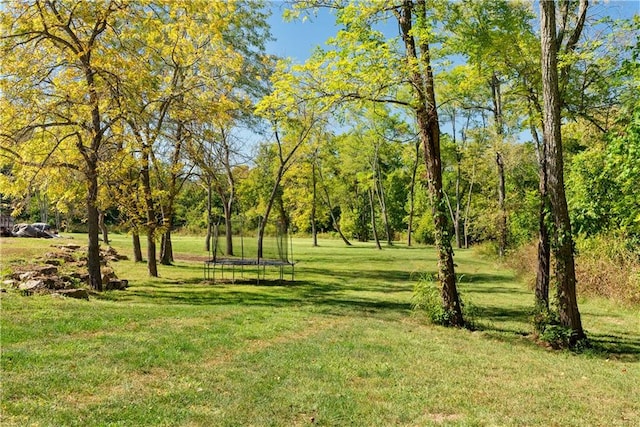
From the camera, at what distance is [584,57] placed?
923cm

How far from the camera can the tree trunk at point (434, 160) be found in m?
8.79

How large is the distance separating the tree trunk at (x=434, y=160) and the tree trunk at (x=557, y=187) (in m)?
1.88

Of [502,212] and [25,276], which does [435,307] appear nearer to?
[25,276]

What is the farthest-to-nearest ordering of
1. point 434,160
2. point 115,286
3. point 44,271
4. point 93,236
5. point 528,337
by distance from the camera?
1. point 115,286
2. point 93,236
3. point 44,271
4. point 434,160
5. point 528,337

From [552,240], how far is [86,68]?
9.97 m

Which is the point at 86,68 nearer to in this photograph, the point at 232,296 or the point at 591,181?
the point at 232,296

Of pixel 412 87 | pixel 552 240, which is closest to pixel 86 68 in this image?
pixel 412 87

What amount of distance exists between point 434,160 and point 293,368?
509cm

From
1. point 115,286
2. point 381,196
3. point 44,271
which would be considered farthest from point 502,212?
point 381,196

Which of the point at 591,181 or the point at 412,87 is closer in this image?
the point at 412,87

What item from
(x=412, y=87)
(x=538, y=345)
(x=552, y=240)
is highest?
(x=412, y=87)

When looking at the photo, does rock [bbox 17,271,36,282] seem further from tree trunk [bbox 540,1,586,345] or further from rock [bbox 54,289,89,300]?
tree trunk [bbox 540,1,586,345]

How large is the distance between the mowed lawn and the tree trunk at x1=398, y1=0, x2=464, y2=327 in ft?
2.03

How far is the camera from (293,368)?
533 centimetres
